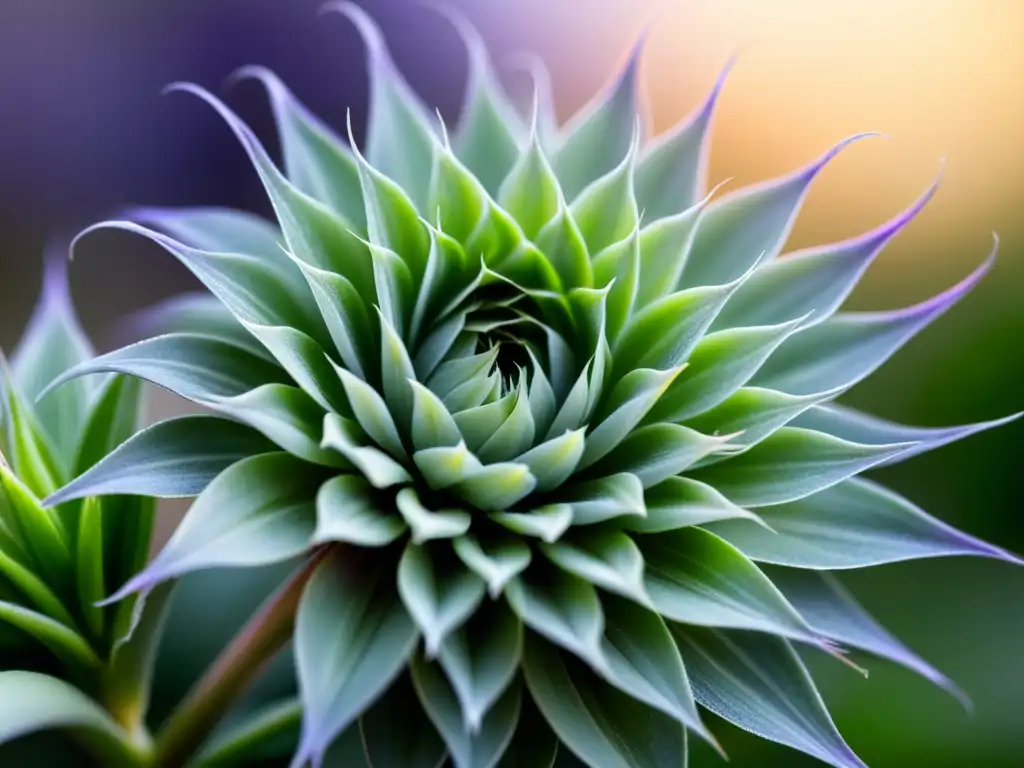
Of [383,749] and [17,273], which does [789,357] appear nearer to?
[383,749]

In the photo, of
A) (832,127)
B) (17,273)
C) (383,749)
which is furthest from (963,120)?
(17,273)

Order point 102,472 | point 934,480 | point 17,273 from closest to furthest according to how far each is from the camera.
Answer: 1. point 102,472
2. point 934,480
3. point 17,273

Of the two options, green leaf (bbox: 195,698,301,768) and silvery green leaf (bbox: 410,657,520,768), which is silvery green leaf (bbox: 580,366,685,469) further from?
green leaf (bbox: 195,698,301,768)

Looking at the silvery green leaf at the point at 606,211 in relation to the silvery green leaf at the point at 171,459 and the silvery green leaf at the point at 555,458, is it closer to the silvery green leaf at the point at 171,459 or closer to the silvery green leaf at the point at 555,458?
the silvery green leaf at the point at 555,458

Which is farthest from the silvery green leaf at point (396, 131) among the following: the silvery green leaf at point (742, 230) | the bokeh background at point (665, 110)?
the bokeh background at point (665, 110)

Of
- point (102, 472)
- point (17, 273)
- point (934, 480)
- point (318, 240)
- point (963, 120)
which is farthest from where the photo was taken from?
point (17, 273)
